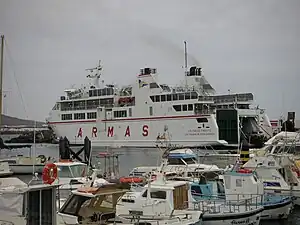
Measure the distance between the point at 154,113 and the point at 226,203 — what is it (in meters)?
39.3

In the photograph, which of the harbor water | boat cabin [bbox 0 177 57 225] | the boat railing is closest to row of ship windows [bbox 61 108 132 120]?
the harbor water

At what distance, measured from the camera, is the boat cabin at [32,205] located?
24.7ft

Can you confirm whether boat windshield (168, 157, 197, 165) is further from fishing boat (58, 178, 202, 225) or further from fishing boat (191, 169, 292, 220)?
fishing boat (58, 178, 202, 225)

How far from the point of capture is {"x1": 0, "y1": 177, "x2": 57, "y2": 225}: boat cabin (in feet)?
24.7

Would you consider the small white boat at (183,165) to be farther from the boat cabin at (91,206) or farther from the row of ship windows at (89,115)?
the row of ship windows at (89,115)

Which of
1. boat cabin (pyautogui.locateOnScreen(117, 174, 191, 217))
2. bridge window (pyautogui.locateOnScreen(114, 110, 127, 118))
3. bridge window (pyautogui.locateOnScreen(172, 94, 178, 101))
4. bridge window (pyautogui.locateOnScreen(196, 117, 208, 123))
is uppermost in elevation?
bridge window (pyautogui.locateOnScreen(172, 94, 178, 101))

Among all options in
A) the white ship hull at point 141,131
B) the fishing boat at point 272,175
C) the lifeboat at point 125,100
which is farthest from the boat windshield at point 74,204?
the lifeboat at point 125,100

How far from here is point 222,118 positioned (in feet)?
159

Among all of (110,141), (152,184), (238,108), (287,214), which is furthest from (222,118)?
(152,184)

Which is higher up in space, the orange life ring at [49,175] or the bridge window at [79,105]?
the bridge window at [79,105]

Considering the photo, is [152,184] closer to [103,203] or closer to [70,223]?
[103,203]

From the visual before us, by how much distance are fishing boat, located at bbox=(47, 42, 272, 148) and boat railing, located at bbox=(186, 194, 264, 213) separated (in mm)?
32630

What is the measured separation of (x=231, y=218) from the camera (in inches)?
487

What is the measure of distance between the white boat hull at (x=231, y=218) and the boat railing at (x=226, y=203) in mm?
273
